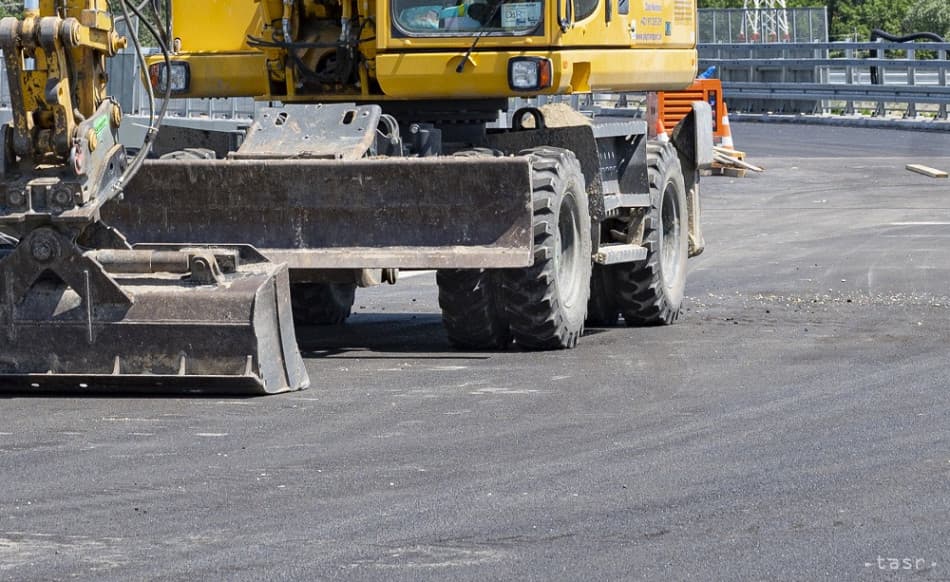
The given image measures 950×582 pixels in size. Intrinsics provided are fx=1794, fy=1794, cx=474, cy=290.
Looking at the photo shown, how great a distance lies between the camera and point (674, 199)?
44.6 ft

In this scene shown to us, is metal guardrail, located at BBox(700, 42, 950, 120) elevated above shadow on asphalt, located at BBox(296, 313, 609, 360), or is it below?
above

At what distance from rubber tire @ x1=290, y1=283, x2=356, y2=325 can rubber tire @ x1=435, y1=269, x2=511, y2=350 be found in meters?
1.99

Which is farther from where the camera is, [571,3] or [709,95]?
[709,95]

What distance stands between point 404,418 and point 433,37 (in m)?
3.40

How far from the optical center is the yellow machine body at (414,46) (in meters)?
11.0

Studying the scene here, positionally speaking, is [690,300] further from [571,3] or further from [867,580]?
[867,580]

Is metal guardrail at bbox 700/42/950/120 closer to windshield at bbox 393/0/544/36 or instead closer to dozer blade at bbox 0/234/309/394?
windshield at bbox 393/0/544/36

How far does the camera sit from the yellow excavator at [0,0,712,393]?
9078 mm

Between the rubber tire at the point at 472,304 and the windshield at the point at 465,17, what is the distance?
1.51 m

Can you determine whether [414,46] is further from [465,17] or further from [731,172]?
[731,172]

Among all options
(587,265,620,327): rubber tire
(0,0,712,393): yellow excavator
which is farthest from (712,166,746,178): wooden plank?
(587,265,620,327): rubber tire

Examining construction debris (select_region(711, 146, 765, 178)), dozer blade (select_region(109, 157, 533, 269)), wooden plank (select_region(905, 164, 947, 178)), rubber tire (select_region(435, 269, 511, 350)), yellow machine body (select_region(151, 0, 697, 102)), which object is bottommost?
wooden plank (select_region(905, 164, 947, 178))

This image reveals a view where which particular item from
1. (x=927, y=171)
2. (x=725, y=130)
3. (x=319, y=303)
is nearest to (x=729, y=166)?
(x=725, y=130)

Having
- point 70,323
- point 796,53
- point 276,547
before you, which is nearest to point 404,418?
point 70,323
